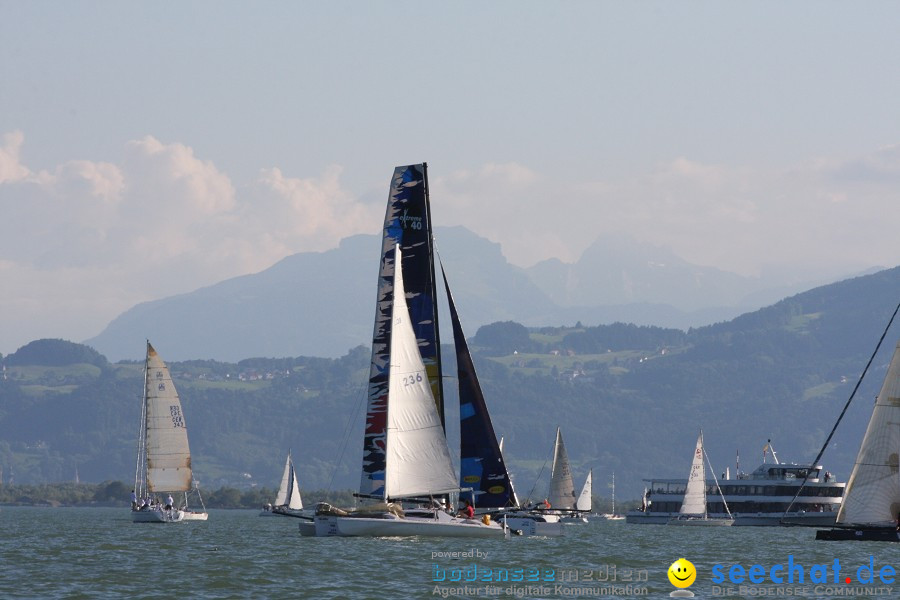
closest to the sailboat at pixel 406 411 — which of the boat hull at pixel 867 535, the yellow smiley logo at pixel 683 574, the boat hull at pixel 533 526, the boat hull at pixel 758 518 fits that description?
the yellow smiley logo at pixel 683 574

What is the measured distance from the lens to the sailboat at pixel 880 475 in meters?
76.4

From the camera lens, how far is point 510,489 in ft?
262

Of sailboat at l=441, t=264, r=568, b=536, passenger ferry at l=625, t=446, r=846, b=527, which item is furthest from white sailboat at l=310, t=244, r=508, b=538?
passenger ferry at l=625, t=446, r=846, b=527

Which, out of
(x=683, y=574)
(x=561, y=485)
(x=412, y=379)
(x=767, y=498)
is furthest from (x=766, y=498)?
(x=683, y=574)

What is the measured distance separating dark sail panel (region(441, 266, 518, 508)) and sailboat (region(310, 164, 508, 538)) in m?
1.57

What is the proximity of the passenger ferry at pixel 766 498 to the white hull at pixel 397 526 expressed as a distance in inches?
3558

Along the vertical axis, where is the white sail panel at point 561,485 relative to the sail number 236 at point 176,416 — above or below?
below

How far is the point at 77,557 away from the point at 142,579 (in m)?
12.5

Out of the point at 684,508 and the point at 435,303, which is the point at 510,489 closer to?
the point at 435,303

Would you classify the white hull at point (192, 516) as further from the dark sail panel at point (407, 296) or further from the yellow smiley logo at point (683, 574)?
the yellow smiley logo at point (683, 574)

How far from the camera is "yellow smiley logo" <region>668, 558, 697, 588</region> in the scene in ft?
187

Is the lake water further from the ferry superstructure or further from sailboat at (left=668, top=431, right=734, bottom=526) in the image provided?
the ferry superstructure

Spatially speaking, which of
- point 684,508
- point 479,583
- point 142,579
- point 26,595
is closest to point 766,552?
point 479,583

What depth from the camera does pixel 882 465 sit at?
76688mm
